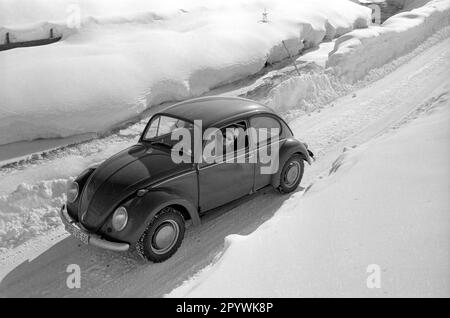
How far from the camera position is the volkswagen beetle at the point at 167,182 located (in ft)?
17.6

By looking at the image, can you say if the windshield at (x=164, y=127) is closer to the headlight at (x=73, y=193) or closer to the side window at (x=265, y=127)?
the side window at (x=265, y=127)

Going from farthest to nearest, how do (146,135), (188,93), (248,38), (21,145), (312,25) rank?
(312,25)
(248,38)
(188,93)
(21,145)
(146,135)

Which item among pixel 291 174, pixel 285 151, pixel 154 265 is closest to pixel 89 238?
pixel 154 265

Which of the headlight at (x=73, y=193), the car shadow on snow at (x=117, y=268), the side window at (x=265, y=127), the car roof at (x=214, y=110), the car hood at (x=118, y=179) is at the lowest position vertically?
the car shadow on snow at (x=117, y=268)

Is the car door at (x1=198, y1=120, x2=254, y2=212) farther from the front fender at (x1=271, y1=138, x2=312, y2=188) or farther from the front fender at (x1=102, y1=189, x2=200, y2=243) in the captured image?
the front fender at (x1=102, y1=189, x2=200, y2=243)

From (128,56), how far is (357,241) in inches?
317

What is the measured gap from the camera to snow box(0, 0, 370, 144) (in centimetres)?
902

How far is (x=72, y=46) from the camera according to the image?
11156 millimetres

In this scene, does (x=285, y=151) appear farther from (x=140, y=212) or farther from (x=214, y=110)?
(x=140, y=212)

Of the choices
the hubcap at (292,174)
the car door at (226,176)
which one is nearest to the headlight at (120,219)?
the car door at (226,176)

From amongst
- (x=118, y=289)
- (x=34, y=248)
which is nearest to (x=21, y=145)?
(x=34, y=248)

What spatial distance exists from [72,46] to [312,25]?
7.74 m

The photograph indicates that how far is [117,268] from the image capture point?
18.4ft
